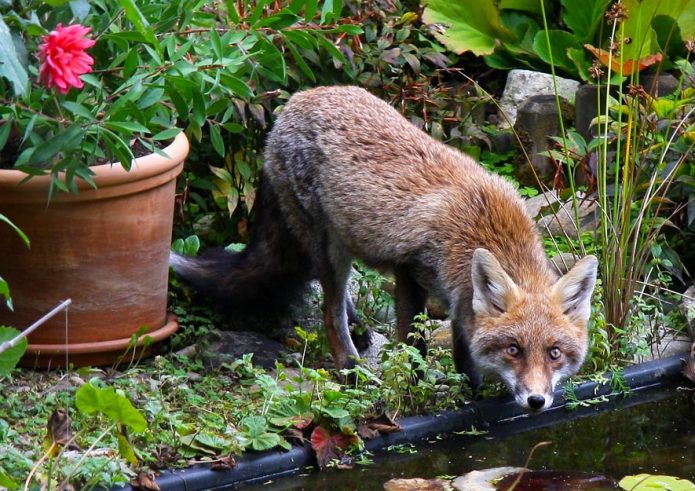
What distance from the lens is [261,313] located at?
730cm

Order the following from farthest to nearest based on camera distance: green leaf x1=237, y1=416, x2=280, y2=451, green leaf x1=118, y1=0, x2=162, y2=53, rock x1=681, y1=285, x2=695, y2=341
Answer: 1. rock x1=681, y1=285, x2=695, y2=341
2. green leaf x1=237, y1=416, x2=280, y2=451
3. green leaf x1=118, y1=0, x2=162, y2=53

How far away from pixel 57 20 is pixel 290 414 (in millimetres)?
2136

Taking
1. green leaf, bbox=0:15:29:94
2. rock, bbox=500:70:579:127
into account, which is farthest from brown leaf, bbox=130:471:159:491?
rock, bbox=500:70:579:127

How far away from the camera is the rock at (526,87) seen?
Result: 9.67 metres

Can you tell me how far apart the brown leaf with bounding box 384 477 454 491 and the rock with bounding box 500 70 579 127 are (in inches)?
196

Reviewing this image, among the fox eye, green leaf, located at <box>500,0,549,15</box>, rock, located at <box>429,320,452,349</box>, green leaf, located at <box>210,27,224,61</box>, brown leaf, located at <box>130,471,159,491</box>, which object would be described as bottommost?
rock, located at <box>429,320,452,349</box>

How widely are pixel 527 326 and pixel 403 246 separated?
0.92m

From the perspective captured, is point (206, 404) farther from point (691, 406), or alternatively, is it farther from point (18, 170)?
point (691, 406)

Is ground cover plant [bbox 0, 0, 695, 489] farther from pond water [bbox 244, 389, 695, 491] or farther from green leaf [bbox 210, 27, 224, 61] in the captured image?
pond water [bbox 244, 389, 695, 491]

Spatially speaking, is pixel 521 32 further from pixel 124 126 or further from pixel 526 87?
pixel 124 126

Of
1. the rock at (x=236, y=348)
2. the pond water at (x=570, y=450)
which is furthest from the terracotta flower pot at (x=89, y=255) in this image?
the pond water at (x=570, y=450)

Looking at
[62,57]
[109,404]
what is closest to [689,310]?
[109,404]

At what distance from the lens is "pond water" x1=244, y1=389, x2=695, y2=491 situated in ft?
17.7

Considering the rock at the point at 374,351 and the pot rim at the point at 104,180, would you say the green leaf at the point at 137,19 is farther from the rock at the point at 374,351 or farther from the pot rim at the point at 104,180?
the rock at the point at 374,351
